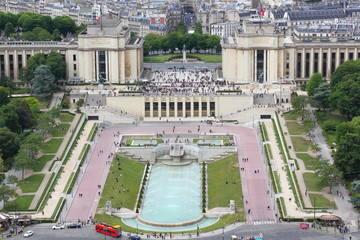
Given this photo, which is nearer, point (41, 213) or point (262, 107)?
point (41, 213)

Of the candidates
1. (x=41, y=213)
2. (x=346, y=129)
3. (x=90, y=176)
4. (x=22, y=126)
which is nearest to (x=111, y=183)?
(x=90, y=176)

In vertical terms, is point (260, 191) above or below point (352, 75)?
below

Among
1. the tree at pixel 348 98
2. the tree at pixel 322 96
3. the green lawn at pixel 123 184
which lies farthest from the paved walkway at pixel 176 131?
the tree at pixel 348 98

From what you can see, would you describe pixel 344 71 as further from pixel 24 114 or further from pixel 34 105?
pixel 24 114

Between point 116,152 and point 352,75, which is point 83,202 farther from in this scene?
point 352,75

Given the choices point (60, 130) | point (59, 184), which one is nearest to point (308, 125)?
point (60, 130)

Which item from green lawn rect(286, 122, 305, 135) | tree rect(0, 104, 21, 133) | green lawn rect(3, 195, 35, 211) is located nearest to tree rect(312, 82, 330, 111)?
green lawn rect(286, 122, 305, 135)
